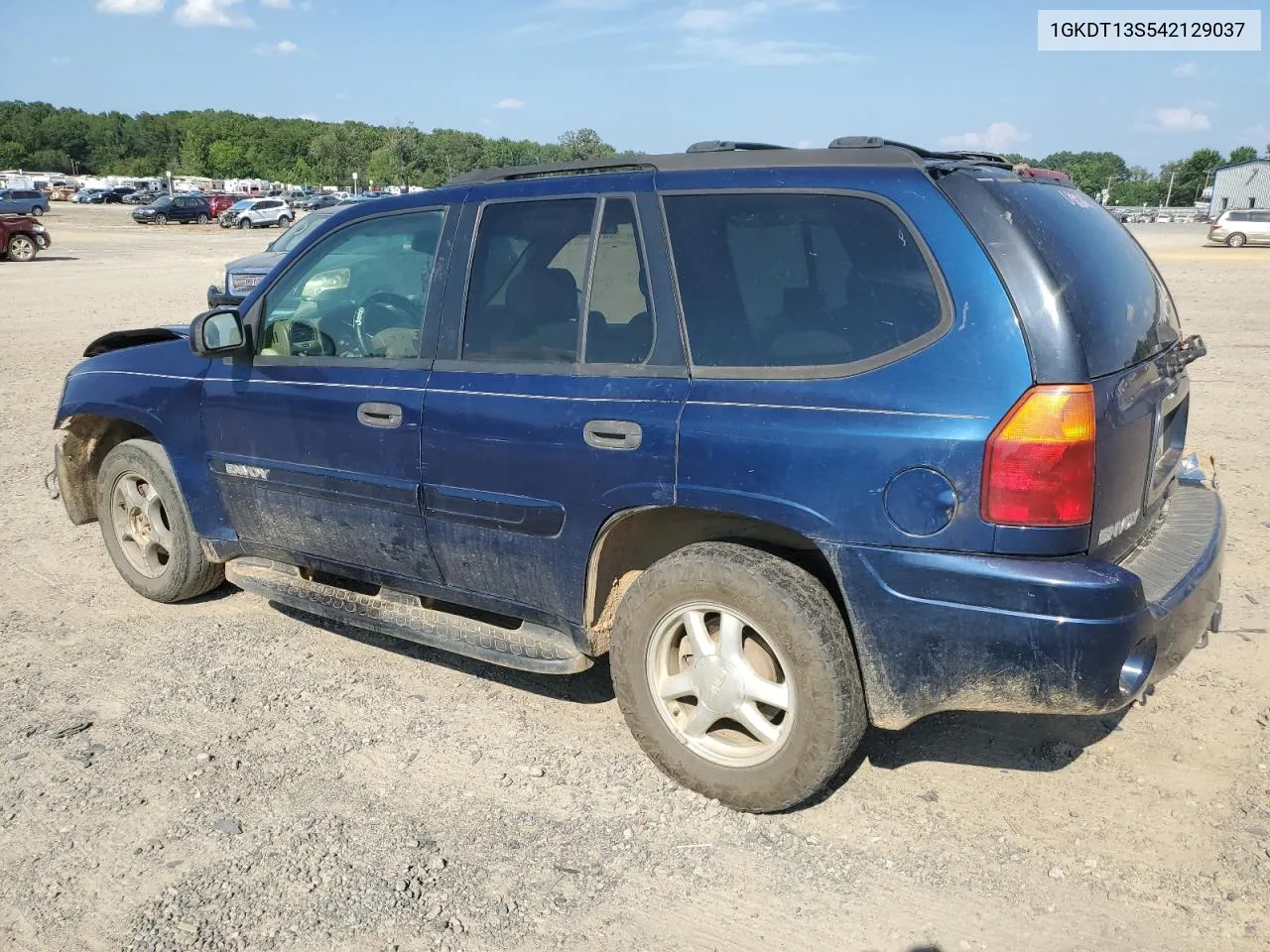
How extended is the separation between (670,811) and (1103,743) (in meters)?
1.58

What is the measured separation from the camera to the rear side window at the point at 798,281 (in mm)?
2945

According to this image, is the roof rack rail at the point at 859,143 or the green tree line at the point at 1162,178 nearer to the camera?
the roof rack rail at the point at 859,143

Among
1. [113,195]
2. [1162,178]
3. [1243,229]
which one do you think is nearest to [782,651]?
[1243,229]

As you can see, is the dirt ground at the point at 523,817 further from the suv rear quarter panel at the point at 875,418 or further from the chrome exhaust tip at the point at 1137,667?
the suv rear quarter panel at the point at 875,418

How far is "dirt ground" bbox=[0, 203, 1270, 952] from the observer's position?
9.27 ft

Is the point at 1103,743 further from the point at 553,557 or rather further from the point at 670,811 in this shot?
the point at 553,557

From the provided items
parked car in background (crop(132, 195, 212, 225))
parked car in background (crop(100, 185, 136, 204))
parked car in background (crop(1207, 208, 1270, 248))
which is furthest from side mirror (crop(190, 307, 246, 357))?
parked car in background (crop(100, 185, 136, 204))

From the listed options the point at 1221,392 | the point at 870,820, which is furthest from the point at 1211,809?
the point at 1221,392

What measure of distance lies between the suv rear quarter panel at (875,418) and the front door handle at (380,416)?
123cm

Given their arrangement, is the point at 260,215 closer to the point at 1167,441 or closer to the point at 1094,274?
the point at 1167,441

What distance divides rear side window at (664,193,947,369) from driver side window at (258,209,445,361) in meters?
1.14

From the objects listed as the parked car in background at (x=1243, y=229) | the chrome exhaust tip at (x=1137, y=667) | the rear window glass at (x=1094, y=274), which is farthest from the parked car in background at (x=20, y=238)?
the parked car in background at (x=1243, y=229)

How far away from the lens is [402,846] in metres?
3.17

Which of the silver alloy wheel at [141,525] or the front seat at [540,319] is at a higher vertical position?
the front seat at [540,319]
